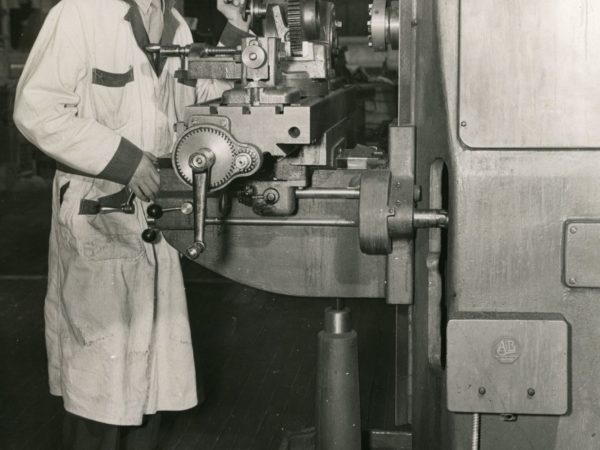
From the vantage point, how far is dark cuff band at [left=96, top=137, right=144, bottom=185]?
6.52 ft

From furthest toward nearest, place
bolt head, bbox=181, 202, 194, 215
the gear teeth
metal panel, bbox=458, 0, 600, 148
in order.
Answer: the gear teeth
bolt head, bbox=181, 202, 194, 215
metal panel, bbox=458, 0, 600, 148

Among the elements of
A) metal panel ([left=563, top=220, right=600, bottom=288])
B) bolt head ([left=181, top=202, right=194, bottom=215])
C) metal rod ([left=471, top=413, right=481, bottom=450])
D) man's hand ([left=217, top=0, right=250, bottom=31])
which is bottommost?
metal rod ([left=471, top=413, right=481, bottom=450])

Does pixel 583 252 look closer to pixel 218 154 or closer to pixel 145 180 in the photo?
pixel 218 154

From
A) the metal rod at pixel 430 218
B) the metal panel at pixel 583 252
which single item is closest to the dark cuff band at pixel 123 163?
the metal rod at pixel 430 218

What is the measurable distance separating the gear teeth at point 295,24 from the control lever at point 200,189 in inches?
23.0

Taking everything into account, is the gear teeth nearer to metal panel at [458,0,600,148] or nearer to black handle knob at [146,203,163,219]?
black handle knob at [146,203,163,219]

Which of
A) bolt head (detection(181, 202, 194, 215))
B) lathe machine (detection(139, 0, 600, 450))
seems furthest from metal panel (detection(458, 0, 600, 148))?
bolt head (detection(181, 202, 194, 215))

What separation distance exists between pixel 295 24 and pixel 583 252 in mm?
965

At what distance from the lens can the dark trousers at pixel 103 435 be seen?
221 centimetres

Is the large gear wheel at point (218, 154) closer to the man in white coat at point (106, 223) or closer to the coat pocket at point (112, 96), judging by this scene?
the man in white coat at point (106, 223)

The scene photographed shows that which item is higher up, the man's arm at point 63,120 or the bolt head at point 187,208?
the man's arm at point 63,120

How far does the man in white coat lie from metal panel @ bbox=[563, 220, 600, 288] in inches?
40.6

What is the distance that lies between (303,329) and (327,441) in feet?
6.70

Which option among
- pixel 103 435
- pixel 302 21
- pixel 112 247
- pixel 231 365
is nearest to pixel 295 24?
pixel 302 21
